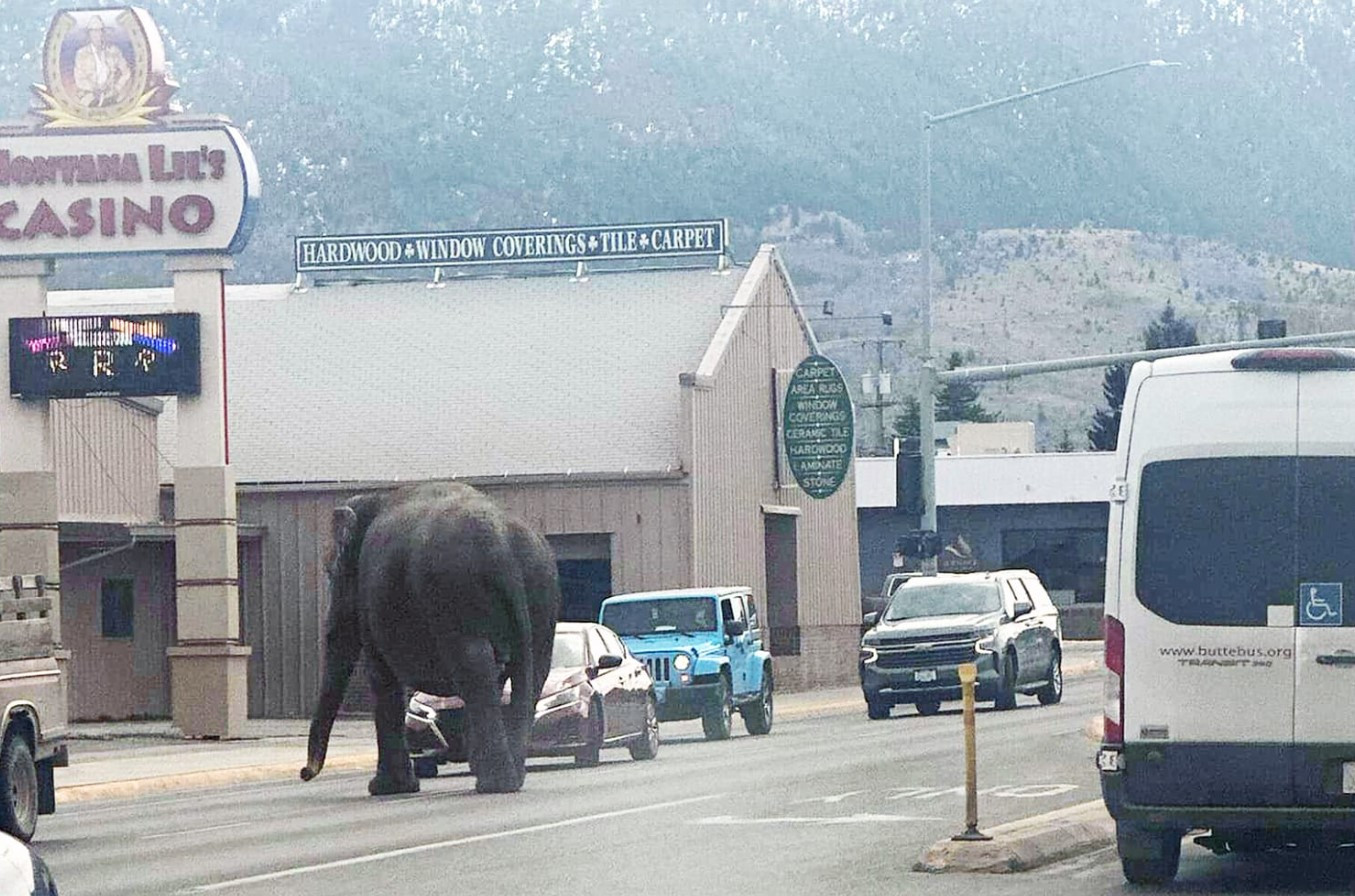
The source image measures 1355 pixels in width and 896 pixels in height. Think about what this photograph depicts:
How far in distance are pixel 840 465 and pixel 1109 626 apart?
36.9 metres

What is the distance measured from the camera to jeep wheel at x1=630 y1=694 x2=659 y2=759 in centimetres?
2847

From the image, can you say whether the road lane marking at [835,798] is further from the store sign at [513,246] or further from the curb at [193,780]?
the store sign at [513,246]

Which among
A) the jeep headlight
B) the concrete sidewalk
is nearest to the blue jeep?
the concrete sidewalk

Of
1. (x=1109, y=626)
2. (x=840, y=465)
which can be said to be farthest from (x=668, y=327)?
(x=1109, y=626)

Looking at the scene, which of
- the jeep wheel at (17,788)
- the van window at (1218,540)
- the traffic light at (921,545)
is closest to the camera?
the van window at (1218,540)

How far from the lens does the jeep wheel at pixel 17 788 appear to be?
58.8 feet

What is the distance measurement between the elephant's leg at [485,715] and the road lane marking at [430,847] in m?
1.92

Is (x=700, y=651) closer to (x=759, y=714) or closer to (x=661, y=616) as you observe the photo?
(x=661, y=616)

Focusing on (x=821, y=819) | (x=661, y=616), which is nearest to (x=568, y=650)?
(x=661, y=616)

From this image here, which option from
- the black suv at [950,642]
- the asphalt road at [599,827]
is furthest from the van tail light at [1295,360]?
the black suv at [950,642]

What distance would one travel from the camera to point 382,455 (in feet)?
162

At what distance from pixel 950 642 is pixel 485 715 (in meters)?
15.0

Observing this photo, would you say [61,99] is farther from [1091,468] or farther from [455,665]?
[1091,468]

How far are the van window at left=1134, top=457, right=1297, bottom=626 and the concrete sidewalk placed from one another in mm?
14008
